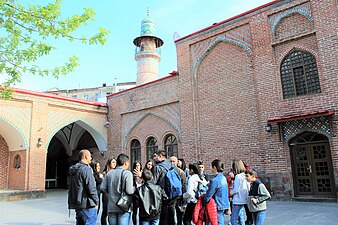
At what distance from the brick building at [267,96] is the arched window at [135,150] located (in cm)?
212

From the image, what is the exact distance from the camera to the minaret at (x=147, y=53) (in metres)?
27.8

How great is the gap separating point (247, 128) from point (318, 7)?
191 inches

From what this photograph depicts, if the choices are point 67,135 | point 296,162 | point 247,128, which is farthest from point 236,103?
point 67,135

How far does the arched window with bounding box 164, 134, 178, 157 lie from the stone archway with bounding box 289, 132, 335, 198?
5.78 metres

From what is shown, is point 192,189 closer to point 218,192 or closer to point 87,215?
point 218,192

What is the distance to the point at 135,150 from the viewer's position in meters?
16.4

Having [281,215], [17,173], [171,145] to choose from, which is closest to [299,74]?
[281,215]

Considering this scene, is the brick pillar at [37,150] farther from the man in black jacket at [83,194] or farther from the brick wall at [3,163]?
the man in black jacket at [83,194]

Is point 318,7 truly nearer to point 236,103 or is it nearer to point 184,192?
point 236,103

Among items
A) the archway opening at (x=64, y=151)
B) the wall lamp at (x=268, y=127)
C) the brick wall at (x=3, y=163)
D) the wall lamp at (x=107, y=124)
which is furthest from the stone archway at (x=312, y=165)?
the brick wall at (x=3, y=163)

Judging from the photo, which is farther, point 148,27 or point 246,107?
point 148,27

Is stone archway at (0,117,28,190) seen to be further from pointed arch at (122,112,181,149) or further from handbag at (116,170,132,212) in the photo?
handbag at (116,170,132,212)

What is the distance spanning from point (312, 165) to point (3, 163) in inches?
567

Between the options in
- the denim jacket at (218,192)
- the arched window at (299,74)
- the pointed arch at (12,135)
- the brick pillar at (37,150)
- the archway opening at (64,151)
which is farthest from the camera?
the archway opening at (64,151)
